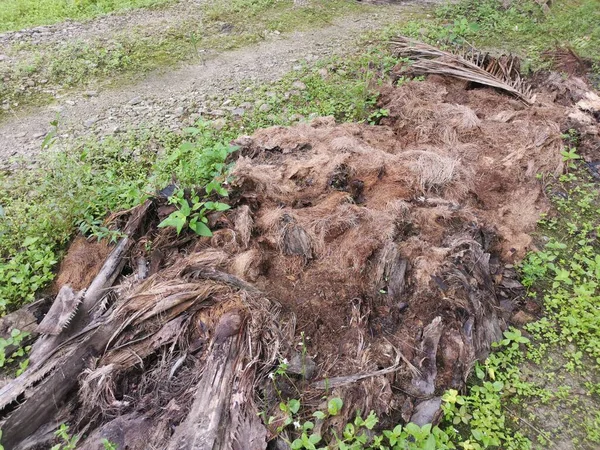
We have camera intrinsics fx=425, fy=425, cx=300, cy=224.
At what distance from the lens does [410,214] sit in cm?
383

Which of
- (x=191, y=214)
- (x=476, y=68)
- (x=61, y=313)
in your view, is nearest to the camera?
(x=61, y=313)

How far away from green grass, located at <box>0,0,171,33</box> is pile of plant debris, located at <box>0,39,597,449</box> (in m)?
6.94

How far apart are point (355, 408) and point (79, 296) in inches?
86.2

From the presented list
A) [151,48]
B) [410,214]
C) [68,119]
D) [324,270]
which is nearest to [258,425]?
[324,270]

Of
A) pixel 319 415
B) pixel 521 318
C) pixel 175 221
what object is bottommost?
pixel 521 318

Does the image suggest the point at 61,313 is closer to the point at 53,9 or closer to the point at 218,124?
the point at 218,124

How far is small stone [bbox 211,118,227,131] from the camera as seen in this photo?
5797 millimetres

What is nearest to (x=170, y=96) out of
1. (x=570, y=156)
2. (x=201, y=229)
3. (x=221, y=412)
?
(x=201, y=229)

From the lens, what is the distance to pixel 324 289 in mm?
3352

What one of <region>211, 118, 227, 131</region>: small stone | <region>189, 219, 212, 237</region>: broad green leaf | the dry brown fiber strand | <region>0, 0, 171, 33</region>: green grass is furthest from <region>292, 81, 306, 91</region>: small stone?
<region>0, 0, 171, 33</region>: green grass

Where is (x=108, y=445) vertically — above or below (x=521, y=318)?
above

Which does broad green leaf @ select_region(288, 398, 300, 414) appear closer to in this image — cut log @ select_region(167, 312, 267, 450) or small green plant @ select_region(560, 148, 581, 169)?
cut log @ select_region(167, 312, 267, 450)

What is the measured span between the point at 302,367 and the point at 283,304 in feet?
1.80

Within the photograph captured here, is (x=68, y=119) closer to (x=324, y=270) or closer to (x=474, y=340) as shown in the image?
(x=324, y=270)
